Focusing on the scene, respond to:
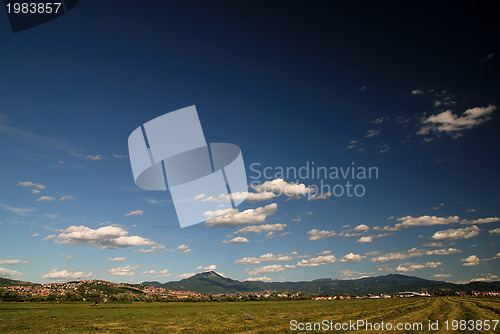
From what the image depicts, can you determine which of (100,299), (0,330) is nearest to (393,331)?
(0,330)

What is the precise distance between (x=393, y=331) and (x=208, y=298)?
126425 mm

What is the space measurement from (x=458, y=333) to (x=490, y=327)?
16.4 feet

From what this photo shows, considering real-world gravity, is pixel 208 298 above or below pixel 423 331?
below

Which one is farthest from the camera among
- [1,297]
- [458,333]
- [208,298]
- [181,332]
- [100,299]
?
[208,298]

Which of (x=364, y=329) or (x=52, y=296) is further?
(x=52, y=296)

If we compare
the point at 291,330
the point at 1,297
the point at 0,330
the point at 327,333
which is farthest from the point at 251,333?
the point at 1,297

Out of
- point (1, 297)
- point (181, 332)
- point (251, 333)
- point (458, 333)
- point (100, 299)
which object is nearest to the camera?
point (458, 333)

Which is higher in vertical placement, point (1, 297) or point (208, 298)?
point (1, 297)

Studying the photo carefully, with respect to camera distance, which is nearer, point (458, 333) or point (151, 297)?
point (458, 333)

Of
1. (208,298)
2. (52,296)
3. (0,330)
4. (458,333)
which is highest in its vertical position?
(458,333)

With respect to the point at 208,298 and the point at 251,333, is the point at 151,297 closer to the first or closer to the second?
the point at 208,298

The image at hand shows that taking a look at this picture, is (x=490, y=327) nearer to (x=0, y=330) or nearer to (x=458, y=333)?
(x=458, y=333)

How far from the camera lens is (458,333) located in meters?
20.4

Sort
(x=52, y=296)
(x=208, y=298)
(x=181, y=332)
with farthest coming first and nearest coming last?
1. (x=208, y=298)
2. (x=52, y=296)
3. (x=181, y=332)
